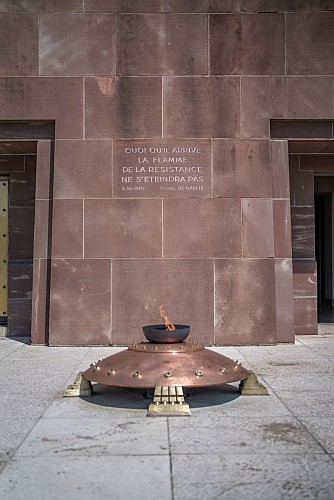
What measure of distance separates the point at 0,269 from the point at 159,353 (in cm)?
762

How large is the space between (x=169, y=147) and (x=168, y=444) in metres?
7.04

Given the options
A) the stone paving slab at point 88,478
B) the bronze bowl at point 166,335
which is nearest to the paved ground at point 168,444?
the stone paving slab at point 88,478

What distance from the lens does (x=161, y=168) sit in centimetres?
1065

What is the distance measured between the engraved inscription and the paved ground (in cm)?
434

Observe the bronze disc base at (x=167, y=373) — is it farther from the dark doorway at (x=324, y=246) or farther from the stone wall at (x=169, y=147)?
the dark doorway at (x=324, y=246)

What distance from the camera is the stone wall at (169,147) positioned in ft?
34.3

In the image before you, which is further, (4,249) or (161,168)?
(4,249)

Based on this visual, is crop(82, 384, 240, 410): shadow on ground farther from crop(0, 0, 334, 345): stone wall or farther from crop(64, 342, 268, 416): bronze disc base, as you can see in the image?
crop(0, 0, 334, 345): stone wall

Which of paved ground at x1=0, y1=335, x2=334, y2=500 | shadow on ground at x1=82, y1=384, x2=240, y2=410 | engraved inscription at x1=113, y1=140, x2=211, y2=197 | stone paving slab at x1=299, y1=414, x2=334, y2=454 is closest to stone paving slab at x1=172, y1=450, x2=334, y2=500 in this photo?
paved ground at x1=0, y1=335, x2=334, y2=500

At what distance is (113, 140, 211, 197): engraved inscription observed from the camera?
10609 mm

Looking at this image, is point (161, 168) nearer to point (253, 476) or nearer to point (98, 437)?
point (98, 437)

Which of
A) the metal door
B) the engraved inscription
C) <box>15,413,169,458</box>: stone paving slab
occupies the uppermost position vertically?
the engraved inscription

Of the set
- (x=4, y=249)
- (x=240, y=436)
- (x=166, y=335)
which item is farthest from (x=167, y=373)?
(x=4, y=249)

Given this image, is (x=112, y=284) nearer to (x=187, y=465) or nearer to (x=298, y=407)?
(x=298, y=407)
